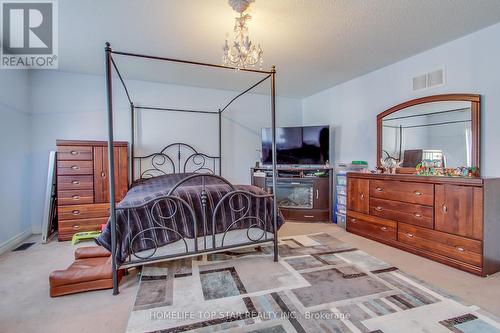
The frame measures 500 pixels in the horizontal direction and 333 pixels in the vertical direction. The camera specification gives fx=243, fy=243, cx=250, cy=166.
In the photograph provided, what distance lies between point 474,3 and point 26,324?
430cm

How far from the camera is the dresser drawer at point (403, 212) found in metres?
2.68

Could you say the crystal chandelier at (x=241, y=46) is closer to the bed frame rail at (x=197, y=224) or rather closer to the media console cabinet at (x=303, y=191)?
the bed frame rail at (x=197, y=224)

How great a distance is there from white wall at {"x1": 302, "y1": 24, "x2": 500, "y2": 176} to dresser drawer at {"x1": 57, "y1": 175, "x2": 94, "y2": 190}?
413 cm

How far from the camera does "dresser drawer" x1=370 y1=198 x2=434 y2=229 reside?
8.79 ft

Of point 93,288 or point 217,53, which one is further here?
point 217,53

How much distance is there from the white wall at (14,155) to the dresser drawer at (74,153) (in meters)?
0.55

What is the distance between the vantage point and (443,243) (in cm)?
252

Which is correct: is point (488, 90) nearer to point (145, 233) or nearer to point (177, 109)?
point (145, 233)

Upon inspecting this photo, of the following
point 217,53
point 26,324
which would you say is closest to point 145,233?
point 26,324

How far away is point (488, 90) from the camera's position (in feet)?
8.29

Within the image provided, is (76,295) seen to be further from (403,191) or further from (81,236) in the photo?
(403,191)

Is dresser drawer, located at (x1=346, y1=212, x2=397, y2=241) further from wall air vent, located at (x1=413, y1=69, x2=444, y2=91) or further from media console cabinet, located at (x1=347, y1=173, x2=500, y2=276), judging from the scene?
wall air vent, located at (x1=413, y1=69, x2=444, y2=91)

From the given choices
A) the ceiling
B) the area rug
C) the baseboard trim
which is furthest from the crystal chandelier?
the baseboard trim

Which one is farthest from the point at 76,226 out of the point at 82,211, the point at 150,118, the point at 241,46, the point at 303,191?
the point at 303,191
